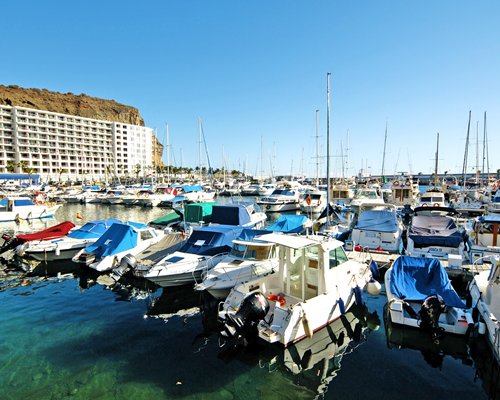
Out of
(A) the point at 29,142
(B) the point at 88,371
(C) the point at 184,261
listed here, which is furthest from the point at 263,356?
(A) the point at 29,142

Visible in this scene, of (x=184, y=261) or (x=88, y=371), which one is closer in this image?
(x=88, y=371)

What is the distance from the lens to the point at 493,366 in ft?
27.2

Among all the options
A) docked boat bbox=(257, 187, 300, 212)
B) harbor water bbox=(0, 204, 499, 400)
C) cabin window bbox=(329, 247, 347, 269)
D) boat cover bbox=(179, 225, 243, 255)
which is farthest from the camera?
docked boat bbox=(257, 187, 300, 212)

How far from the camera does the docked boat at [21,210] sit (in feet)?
119

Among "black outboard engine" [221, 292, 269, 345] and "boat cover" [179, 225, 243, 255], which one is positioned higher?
"boat cover" [179, 225, 243, 255]

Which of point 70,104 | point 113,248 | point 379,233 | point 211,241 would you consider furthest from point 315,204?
point 70,104

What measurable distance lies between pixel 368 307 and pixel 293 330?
501 cm

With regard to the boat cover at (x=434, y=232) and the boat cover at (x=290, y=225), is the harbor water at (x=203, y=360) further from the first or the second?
the boat cover at (x=290, y=225)

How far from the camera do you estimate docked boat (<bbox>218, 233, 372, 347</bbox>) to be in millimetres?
8891

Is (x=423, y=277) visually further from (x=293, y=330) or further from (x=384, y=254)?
(x=293, y=330)

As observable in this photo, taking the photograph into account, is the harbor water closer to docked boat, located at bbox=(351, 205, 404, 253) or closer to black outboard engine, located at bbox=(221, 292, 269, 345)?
black outboard engine, located at bbox=(221, 292, 269, 345)

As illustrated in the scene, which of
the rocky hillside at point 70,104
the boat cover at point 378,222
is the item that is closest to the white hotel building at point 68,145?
the rocky hillside at point 70,104

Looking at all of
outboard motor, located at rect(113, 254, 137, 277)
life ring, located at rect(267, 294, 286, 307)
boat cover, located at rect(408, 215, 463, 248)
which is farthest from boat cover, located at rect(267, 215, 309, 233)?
life ring, located at rect(267, 294, 286, 307)

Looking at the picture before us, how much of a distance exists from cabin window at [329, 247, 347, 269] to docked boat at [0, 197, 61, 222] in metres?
38.4
